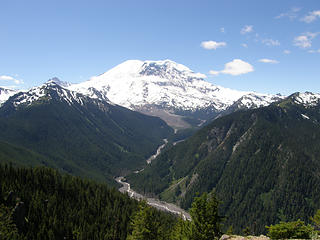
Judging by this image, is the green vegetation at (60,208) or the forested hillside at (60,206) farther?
the forested hillside at (60,206)

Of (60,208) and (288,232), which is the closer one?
(288,232)

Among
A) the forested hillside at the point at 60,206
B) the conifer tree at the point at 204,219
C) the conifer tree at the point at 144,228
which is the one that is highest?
the conifer tree at the point at 204,219

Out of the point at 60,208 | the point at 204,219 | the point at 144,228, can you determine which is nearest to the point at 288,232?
the point at 204,219

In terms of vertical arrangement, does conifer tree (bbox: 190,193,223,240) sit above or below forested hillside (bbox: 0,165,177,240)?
above

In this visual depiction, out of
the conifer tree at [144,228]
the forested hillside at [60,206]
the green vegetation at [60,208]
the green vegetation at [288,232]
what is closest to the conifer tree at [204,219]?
the conifer tree at [144,228]

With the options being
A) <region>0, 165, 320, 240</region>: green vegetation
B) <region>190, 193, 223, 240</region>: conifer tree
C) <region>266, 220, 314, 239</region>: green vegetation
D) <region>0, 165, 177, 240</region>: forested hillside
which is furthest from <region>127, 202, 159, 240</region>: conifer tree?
<region>0, 165, 177, 240</region>: forested hillside

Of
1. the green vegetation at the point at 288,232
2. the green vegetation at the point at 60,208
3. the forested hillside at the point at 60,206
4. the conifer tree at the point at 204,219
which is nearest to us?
the green vegetation at the point at 288,232

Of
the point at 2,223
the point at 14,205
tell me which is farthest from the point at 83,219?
the point at 2,223

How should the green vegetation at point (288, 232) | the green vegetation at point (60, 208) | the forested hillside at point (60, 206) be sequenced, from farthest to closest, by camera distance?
the forested hillside at point (60, 206)
the green vegetation at point (60, 208)
the green vegetation at point (288, 232)

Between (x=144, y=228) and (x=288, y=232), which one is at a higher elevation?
(x=288, y=232)

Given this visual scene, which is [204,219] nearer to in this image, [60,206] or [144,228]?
[144,228]

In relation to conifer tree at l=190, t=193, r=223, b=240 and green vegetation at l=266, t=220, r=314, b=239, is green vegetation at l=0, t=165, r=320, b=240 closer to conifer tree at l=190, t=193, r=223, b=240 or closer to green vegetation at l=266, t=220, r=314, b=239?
conifer tree at l=190, t=193, r=223, b=240

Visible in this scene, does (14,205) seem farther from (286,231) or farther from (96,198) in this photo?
(286,231)

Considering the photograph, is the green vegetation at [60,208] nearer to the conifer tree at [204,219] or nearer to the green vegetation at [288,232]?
the conifer tree at [204,219]
